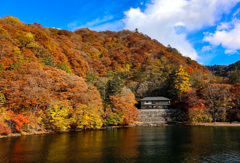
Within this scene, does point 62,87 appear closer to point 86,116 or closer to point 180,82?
point 86,116

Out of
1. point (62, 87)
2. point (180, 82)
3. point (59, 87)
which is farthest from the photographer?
point (180, 82)

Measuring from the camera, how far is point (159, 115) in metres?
52.5

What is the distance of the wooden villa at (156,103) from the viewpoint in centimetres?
5787

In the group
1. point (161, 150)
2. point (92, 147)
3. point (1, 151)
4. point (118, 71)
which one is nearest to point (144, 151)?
point (161, 150)

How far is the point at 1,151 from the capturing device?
1923 centimetres

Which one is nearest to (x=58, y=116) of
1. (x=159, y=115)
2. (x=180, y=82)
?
(x=159, y=115)

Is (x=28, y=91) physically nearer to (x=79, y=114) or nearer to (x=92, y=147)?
(x=79, y=114)

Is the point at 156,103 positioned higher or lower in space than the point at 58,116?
higher

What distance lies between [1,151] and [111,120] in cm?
2759

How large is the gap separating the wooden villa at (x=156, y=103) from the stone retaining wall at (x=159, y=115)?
4735 millimetres

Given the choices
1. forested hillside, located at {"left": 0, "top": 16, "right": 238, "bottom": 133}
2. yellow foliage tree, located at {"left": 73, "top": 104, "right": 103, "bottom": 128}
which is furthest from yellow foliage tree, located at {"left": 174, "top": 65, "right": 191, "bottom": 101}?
yellow foliage tree, located at {"left": 73, "top": 104, "right": 103, "bottom": 128}

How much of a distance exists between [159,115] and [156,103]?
6501mm

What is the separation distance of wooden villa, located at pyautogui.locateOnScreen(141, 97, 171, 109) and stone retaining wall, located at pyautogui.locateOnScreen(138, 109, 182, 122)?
15.5 ft

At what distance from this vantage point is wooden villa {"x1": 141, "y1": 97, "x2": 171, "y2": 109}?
5787cm
